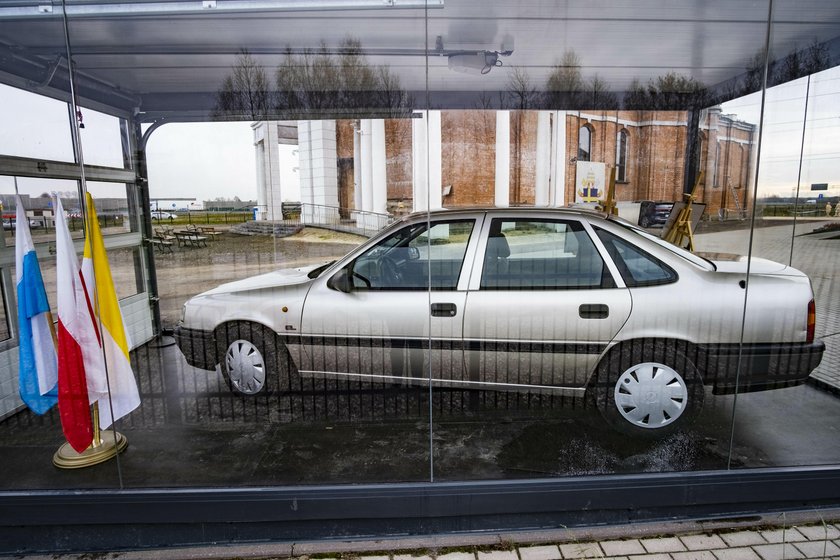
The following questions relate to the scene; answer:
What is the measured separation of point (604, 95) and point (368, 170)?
5.65 ft

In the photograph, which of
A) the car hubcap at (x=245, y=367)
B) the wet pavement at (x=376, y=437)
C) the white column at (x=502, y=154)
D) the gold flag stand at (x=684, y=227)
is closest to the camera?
the white column at (x=502, y=154)

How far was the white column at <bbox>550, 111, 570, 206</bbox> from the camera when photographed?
2.90 meters

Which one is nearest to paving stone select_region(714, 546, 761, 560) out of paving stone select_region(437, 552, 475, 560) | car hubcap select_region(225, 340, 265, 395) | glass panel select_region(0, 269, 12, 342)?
paving stone select_region(437, 552, 475, 560)

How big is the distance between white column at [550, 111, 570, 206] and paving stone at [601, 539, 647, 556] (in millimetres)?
1999

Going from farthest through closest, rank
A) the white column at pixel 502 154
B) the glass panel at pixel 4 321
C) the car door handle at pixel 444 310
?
the glass panel at pixel 4 321 < the car door handle at pixel 444 310 < the white column at pixel 502 154

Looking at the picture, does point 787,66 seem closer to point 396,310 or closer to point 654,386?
point 654,386

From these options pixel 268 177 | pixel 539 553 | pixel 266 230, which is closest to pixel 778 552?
pixel 539 553

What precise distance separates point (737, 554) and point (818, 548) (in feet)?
1.53

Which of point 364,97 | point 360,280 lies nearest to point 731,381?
point 360,280

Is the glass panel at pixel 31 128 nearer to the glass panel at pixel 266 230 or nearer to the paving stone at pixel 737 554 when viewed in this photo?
the glass panel at pixel 266 230

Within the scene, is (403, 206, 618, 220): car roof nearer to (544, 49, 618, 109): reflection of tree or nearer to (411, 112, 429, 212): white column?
(411, 112, 429, 212): white column

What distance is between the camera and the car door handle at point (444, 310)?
312cm

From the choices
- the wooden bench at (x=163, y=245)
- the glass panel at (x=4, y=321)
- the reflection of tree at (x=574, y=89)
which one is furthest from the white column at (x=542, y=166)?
the glass panel at (x=4, y=321)

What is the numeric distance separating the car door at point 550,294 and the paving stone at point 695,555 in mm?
1117
